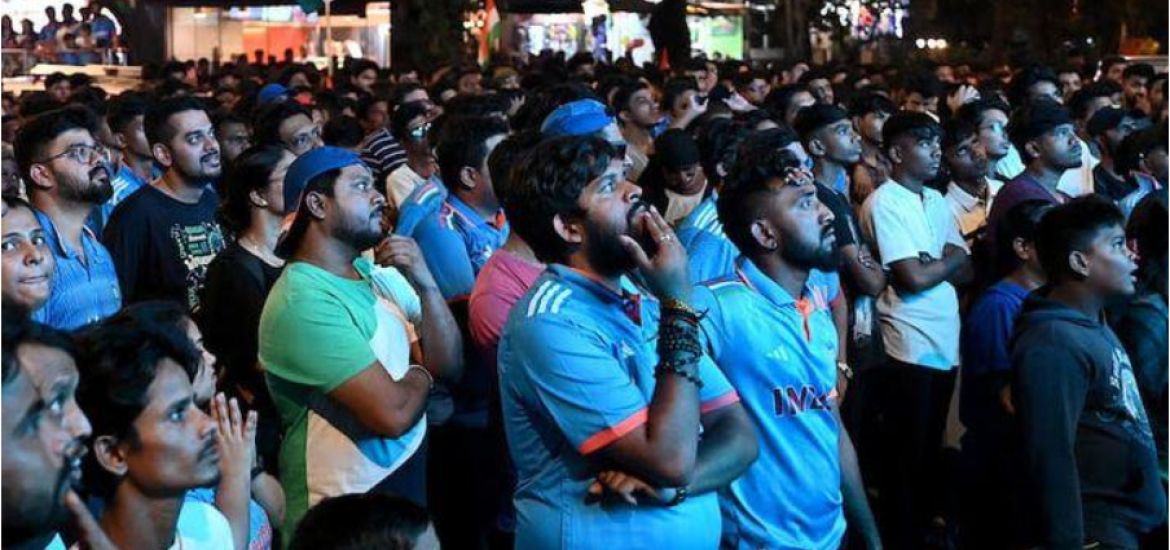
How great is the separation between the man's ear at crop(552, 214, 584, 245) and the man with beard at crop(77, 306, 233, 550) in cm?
96

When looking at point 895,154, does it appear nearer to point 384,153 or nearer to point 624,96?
point 384,153

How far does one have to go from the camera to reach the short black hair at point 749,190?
199 inches

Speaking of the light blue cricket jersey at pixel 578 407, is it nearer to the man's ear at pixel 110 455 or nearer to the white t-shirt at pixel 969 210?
the man's ear at pixel 110 455

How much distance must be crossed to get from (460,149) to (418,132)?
9.68 feet

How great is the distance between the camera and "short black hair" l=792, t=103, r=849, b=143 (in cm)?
870

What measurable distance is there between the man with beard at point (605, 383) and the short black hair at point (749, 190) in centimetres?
66

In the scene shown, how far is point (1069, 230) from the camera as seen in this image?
19.5ft

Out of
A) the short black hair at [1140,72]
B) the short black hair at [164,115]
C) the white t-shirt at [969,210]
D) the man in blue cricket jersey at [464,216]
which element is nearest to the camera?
the man in blue cricket jersey at [464,216]

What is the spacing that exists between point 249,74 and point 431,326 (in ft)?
56.9

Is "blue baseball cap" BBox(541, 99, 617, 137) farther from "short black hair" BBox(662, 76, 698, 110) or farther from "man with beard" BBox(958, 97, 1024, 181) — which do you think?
"short black hair" BBox(662, 76, 698, 110)

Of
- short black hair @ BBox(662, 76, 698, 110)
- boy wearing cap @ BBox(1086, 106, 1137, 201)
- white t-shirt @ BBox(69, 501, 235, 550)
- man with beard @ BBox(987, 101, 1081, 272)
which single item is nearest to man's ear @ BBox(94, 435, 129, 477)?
white t-shirt @ BBox(69, 501, 235, 550)

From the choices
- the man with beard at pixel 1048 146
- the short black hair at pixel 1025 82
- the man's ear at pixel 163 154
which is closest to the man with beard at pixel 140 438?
the man's ear at pixel 163 154

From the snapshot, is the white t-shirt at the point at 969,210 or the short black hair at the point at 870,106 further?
the short black hair at the point at 870,106

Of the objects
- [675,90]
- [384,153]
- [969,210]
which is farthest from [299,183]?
[675,90]
